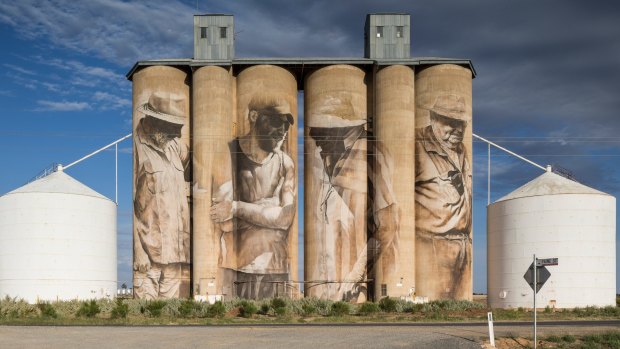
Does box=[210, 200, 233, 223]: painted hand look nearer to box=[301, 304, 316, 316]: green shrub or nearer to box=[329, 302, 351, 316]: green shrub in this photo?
box=[301, 304, 316, 316]: green shrub

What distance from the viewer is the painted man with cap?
6838 cm

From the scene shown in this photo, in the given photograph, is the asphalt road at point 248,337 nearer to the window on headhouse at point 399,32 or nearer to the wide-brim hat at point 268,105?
the wide-brim hat at point 268,105

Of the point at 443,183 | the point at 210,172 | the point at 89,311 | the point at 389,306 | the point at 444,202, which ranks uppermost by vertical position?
the point at 210,172

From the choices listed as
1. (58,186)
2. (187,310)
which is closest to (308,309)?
(187,310)

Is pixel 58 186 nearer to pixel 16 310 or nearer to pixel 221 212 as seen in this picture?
pixel 221 212

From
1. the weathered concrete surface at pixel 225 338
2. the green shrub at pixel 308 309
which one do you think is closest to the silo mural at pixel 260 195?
the green shrub at pixel 308 309

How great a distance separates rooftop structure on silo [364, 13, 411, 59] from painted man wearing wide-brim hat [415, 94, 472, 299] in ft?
21.7

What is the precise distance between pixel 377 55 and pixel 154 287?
3119 cm

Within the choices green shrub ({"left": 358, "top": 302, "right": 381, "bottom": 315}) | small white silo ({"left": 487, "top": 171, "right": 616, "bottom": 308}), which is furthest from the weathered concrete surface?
small white silo ({"left": 487, "top": 171, "right": 616, "bottom": 308})

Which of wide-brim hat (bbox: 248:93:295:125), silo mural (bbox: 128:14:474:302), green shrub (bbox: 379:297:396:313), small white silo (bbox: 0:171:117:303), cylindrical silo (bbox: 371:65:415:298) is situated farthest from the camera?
wide-brim hat (bbox: 248:93:295:125)

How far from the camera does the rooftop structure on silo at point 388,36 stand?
7262 centimetres

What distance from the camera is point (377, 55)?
238ft

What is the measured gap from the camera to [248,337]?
2856 cm

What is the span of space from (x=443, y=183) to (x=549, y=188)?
1077 centimetres
